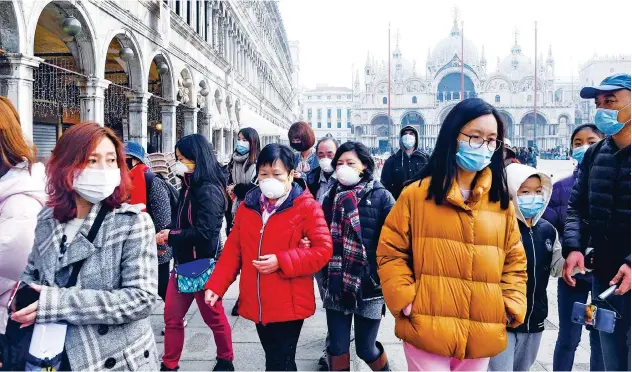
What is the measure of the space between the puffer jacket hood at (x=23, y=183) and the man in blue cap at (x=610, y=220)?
301 centimetres

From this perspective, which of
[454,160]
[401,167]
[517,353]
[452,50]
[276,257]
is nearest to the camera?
[454,160]

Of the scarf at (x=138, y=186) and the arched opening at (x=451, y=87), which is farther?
the arched opening at (x=451, y=87)

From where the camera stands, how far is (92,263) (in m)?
2.10

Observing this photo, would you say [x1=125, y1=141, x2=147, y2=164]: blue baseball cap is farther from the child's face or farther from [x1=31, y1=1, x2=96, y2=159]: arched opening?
[x1=31, y1=1, x2=96, y2=159]: arched opening

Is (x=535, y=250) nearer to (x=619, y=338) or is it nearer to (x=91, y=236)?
(x=619, y=338)

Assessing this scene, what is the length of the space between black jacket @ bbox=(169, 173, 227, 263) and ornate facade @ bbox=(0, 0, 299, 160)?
16.8 ft

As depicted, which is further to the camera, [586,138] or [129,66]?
[129,66]

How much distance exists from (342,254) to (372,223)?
1.02 ft

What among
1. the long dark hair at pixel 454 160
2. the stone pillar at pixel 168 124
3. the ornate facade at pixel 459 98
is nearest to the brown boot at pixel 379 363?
the long dark hair at pixel 454 160

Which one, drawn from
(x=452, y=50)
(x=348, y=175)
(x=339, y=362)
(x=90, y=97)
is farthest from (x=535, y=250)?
(x=452, y=50)

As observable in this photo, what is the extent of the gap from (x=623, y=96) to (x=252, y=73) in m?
29.7

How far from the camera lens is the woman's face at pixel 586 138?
4.22 meters

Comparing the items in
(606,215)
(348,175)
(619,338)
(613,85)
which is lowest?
(619,338)

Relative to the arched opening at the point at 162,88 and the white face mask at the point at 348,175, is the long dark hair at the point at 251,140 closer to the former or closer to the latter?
the white face mask at the point at 348,175
